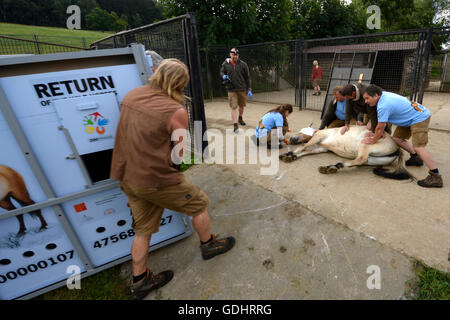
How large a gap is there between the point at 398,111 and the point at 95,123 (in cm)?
346

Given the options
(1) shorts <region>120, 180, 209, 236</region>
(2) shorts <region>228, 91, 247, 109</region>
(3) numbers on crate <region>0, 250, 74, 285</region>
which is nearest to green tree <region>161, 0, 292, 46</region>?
(2) shorts <region>228, 91, 247, 109</region>

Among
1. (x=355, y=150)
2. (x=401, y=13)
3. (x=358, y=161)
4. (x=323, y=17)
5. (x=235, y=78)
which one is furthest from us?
(x=401, y=13)

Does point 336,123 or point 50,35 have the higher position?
point 50,35

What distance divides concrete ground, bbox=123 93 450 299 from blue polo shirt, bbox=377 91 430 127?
0.82 meters

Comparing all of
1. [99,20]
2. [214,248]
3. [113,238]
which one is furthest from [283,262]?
[99,20]

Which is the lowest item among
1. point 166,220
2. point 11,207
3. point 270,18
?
point 166,220

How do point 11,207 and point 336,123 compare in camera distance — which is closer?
point 11,207

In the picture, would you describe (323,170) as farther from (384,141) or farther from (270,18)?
(270,18)

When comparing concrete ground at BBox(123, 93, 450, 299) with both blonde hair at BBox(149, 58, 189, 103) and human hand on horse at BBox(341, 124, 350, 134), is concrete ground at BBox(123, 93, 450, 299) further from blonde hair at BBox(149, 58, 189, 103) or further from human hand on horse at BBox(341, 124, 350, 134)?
blonde hair at BBox(149, 58, 189, 103)

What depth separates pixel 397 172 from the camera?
336 cm

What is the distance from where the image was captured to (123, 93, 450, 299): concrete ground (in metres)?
2.02

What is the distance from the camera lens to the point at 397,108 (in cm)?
314
